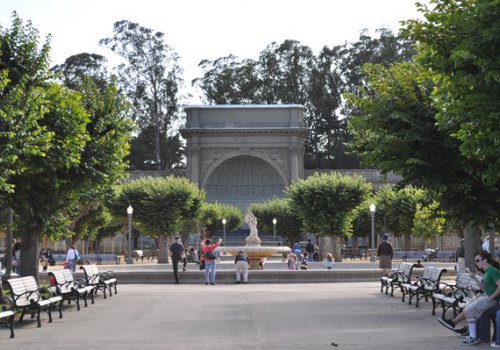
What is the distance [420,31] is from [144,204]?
38.1 metres

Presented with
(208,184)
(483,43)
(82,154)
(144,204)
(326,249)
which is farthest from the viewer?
(208,184)

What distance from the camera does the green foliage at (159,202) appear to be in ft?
161

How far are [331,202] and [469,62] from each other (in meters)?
36.6

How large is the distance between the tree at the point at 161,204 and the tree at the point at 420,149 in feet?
100.0

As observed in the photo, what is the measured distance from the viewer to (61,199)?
21.3 meters

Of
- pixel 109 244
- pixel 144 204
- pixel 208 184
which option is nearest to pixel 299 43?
pixel 208 184

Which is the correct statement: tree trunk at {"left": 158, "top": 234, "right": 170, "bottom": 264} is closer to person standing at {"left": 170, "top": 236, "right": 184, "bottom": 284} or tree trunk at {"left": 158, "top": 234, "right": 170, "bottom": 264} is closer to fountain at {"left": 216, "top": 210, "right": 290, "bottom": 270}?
fountain at {"left": 216, "top": 210, "right": 290, "bottom": 270}

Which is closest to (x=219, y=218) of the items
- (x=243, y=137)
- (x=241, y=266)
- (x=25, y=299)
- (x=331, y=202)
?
(x=243, y=137)

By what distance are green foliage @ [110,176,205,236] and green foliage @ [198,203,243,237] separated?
40.5 feet

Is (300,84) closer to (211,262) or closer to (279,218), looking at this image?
(279,218)

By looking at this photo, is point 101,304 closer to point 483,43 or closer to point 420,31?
point 420,31

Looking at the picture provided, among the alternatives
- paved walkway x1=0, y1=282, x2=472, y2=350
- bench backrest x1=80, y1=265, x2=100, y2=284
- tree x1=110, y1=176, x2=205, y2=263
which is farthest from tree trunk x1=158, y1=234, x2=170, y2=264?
paved walkway x1=0, y1=282, x2=472, y2=350

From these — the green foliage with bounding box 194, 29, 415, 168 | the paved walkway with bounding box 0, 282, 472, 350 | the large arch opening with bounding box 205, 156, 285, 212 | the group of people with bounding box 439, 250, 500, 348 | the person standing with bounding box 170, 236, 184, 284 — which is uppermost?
the green foliage with bounding box 194, 29, 415, 168

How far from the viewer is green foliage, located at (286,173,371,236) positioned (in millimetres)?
47625
